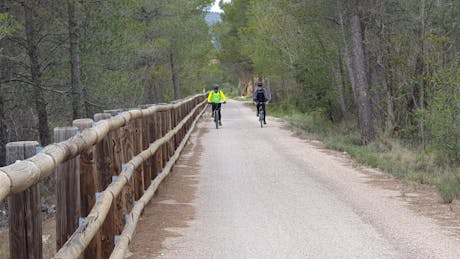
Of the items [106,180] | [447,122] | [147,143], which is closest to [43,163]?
[106,180]

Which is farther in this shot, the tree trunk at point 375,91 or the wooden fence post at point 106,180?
the tree trunk at point 375,91

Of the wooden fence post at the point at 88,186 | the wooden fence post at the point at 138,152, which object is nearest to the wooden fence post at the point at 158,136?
the wooden fence post at the point at 138,152

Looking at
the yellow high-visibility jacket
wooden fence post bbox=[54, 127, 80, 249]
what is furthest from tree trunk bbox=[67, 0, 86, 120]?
wooden fence post bbox=[54, 127, 80, 249]

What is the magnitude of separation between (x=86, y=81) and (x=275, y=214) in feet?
43.1

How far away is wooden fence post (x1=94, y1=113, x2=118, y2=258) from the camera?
228 inches

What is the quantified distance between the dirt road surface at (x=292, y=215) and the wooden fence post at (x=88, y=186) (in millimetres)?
1655

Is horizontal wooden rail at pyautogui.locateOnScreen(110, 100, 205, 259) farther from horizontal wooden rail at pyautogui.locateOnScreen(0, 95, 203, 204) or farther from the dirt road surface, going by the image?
horizontal wooden rail at pyautogui.locateOnScreen(0, 95, 203, 204)

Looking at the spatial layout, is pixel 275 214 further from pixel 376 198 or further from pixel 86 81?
pixel 86 81

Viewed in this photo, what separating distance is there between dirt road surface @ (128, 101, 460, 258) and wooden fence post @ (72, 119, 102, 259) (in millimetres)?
1655

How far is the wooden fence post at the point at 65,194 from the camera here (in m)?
4.56

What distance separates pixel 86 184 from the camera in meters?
5.17

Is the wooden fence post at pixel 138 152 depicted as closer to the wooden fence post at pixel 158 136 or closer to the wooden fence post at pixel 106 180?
the wooden fence post at pixel 158 136

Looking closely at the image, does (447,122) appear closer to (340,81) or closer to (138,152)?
(138,152)

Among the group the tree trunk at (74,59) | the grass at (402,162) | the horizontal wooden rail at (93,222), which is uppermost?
the tree trunk at (74,59)
